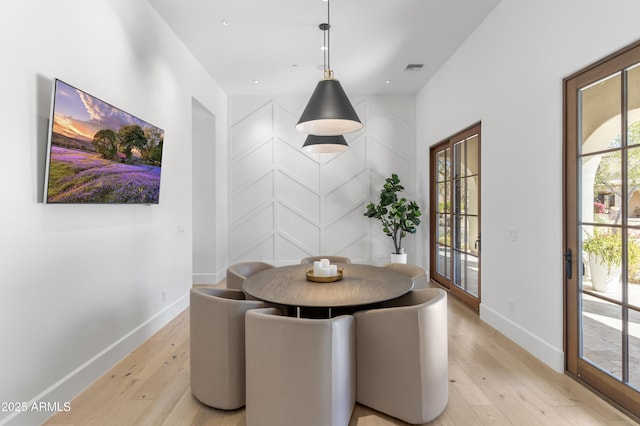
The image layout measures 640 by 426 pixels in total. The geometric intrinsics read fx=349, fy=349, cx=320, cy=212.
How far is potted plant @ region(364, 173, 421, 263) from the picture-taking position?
219 inches

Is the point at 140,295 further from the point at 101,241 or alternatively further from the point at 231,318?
the point at 231,318

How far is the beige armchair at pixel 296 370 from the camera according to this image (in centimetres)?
171

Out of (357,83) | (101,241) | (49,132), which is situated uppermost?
(357,83)

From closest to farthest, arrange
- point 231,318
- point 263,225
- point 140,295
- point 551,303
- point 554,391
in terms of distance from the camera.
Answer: point 231,318
point 554,391
point 551,303
point 140,295
point 263,225

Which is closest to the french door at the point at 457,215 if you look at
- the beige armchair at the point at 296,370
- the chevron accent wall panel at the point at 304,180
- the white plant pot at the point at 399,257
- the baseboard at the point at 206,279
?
the white plant pot at the point at 399,257

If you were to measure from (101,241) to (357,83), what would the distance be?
166 inches

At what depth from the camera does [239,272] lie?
10.4 feet

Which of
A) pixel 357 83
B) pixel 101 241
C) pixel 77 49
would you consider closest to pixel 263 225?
pixel 357 83

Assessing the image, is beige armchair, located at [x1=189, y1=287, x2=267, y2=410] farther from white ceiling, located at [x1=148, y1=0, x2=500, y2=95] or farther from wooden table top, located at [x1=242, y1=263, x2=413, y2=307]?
white ceiling, located at [x1=148, y1=0, x2=500, y2=95]

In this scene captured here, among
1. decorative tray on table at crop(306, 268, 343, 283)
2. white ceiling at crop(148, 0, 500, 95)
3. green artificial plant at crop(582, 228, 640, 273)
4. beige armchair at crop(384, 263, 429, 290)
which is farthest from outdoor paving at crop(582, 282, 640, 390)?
white ceiling at crop(148, 0, 500, 95)

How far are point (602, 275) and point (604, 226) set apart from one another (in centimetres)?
33

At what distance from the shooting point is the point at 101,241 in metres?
2.60

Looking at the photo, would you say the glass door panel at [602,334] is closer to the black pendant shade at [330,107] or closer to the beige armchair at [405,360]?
the beige armchair at [405,360]

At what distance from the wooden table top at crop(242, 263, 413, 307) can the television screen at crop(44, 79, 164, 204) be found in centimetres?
124
